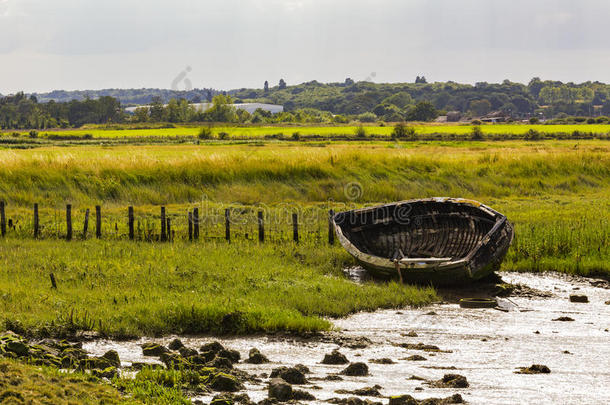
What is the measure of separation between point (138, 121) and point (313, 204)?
228ft

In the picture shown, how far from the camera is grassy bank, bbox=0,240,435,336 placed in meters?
11.3

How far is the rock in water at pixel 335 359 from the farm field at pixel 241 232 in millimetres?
1663

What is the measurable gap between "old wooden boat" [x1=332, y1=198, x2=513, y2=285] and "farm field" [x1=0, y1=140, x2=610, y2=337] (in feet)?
1.65

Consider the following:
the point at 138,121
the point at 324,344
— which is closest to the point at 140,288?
the point at 324,344

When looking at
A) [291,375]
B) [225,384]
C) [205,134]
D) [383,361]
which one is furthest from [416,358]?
[205,134]

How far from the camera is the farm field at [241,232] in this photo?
1177cm

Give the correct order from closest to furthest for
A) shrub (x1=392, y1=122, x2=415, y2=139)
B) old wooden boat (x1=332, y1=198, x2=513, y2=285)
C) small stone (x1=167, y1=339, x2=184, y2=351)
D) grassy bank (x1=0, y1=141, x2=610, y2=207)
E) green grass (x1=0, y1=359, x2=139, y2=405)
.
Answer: green grass (x1=0, y1=359, x2=139, y2=405) < small stone (x1=167, y1=339, x2=184, y2=351) < old wooden boat (x1=332, y1=198, x2=513, y2=285) < grassy bank (x1=0, y1=141, x2=610, y2=207) < shrub (x1=392, y1=122, x2=415, y2=139)

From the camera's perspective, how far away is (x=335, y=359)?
31.7 feet

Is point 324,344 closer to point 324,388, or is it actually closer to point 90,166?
point 324,388

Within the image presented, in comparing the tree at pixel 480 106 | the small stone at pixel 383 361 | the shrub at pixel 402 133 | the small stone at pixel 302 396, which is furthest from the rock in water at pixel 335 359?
the tree at pixel 480 106

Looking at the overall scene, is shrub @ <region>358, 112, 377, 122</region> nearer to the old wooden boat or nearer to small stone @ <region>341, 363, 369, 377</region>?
the old wooden boat

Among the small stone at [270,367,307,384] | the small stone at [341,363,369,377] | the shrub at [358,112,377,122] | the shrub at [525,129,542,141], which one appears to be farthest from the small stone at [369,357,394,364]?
the shrub at [358,112,377,122]

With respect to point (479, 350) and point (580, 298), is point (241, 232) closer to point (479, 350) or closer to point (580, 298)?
point (580, 298)

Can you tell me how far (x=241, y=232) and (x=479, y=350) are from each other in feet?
34.0
